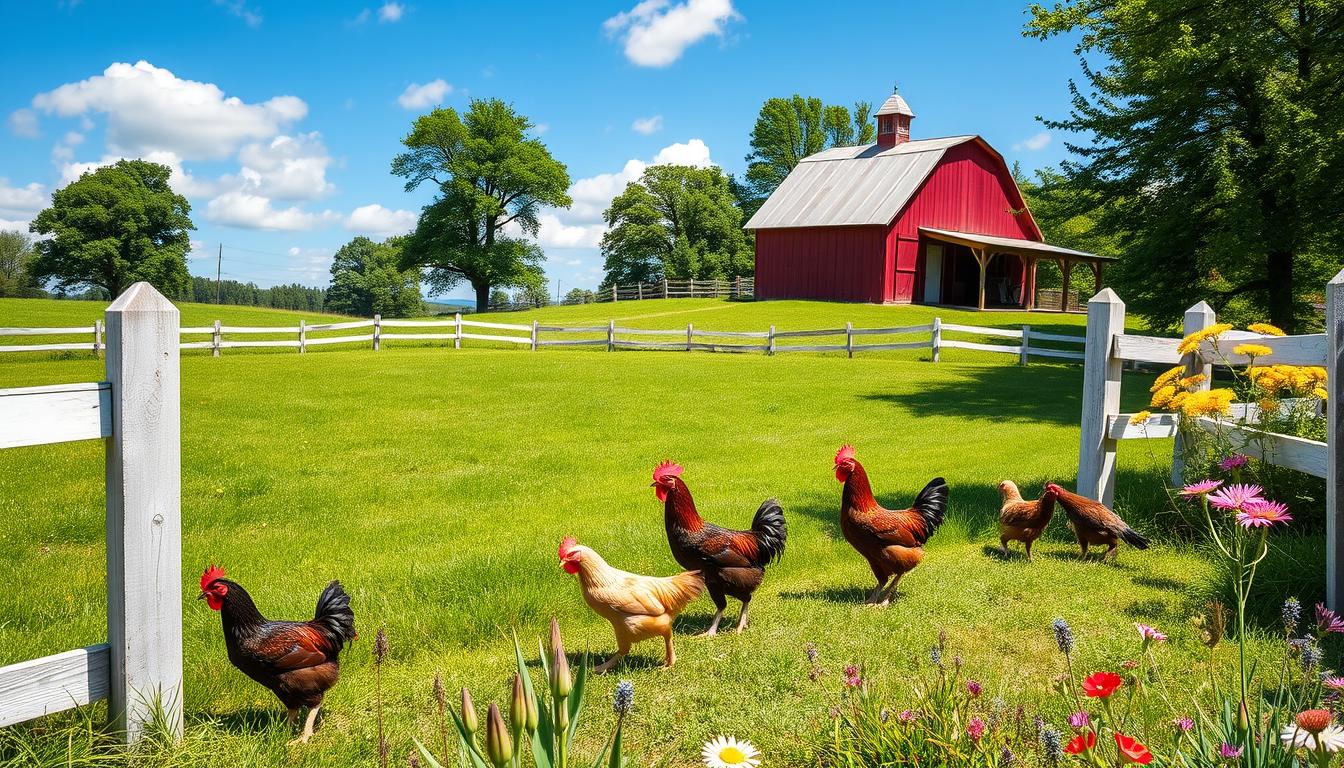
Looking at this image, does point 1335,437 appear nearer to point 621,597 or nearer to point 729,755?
point 621,597

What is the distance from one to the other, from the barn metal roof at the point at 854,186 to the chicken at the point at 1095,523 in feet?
107

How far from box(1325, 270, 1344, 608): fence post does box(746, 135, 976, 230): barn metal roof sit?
3378 cm

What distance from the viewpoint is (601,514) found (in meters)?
7.34

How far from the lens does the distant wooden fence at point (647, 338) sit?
2284 cm

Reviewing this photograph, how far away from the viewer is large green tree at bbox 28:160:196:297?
5866 cm

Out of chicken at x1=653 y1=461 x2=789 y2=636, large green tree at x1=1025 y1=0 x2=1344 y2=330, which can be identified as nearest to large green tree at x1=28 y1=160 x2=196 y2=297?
large green tree at x1=1025 y1=0 x2=1344 y2=330

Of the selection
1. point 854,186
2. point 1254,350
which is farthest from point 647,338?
point 1254,350

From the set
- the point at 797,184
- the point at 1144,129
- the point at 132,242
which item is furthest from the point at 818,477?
the point at 132,242

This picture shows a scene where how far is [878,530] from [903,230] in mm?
35183

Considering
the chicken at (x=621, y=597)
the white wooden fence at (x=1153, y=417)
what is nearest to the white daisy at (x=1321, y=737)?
the chicken at (x=621, y=597)

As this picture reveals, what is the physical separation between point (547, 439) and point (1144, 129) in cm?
1614

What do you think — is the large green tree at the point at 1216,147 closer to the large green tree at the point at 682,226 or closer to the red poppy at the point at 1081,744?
the red poppy at the point at 1081,744

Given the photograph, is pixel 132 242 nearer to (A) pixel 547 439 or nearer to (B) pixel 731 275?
(B) pixel 731 275

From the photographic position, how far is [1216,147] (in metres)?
17.2
